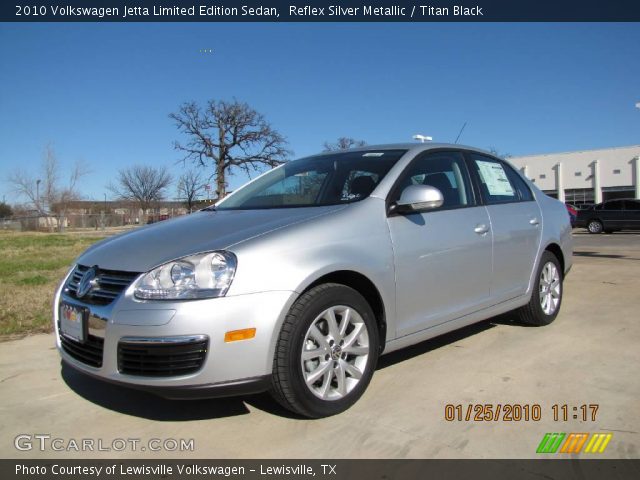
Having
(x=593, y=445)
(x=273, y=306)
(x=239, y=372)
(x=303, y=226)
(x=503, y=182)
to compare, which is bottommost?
(x=593, y=445)

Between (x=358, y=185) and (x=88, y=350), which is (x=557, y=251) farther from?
(x=88, y=350)


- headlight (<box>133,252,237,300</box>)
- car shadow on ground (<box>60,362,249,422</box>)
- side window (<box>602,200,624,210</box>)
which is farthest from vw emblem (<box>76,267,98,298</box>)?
side window (<box>602,200,624,210</box>)

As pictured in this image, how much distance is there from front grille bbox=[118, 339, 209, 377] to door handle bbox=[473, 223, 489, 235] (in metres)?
2.26

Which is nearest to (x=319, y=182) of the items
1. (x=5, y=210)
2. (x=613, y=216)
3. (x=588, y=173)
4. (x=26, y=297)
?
(x=26, y=297)

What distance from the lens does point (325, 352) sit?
283cm

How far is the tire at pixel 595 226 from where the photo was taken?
2239 centimetres

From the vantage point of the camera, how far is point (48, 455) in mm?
2629

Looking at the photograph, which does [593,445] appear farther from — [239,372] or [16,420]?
[16,420]

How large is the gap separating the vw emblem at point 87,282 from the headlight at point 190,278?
42 cm

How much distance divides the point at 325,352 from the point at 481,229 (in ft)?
5.67

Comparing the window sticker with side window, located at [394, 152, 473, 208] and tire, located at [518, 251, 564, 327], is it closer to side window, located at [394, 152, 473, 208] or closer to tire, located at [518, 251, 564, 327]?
side window, located at [394, 152, 473, 208]

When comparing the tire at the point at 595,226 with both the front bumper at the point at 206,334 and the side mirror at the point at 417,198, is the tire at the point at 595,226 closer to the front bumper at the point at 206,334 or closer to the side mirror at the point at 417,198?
the side mirror at the point at 417,198
